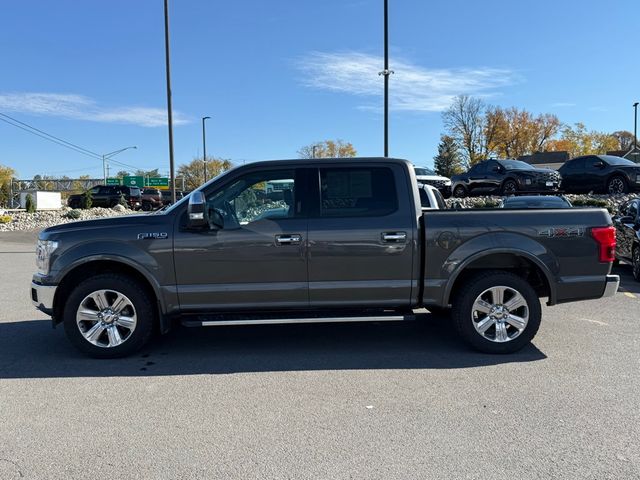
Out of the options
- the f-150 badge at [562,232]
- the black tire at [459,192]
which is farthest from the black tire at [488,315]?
the black tire at [459,192]

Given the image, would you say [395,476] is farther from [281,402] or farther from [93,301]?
[93,301]

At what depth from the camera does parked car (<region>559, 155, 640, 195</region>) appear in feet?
56.8

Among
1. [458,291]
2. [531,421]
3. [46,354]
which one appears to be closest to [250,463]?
[531,421]

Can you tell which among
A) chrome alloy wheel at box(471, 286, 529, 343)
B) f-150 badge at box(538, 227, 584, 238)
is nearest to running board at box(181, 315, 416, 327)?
chrome alloy wheel at box(471, 286, 529, 343)

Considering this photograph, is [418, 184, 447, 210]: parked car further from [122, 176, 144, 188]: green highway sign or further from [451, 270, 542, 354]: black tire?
[122, 176, 144, 188]: green highway sign

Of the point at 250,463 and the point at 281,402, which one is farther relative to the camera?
the point at 281,402

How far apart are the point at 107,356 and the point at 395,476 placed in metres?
3.38

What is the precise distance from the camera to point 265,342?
19.4 feet

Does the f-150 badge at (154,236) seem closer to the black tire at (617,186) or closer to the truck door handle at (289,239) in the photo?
the truck door handle at (289,239)

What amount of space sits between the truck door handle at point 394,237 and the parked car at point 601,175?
15197 millimetres

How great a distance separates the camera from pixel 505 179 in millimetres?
18938

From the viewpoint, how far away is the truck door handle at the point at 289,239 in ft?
16.9

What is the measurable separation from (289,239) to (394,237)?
3.37 feet

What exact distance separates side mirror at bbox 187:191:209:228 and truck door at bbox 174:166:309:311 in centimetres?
12
